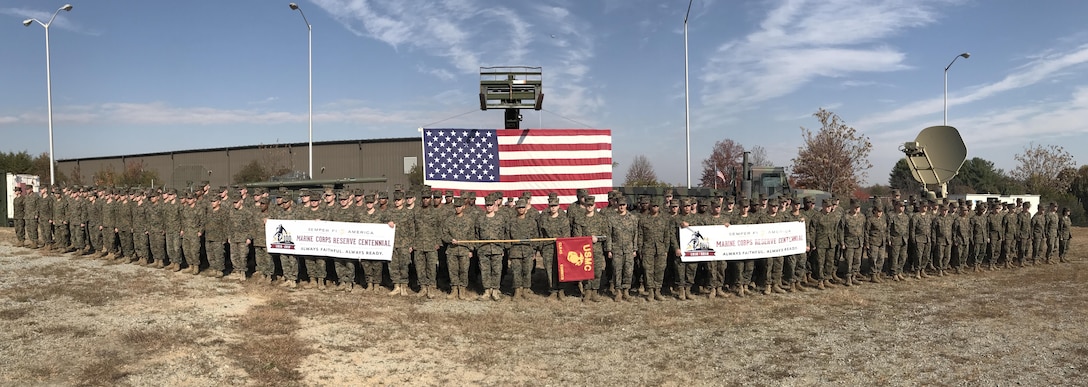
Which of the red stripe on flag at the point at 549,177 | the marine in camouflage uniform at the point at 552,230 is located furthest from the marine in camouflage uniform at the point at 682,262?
the red stripe on flag at the point at 549,177

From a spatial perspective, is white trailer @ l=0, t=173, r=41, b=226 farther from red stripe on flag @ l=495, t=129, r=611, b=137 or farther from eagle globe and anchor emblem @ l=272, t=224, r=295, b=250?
red stripe on flag @ l=495, t=129, r=611, b=137

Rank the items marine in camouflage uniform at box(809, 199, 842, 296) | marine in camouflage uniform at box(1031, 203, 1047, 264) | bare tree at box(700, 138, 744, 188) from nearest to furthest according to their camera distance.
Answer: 1. marine in camouflage uniform at box(809, 199, 842, 296)
2. marine in camouflage uniform at box(1031, 203, 1047, 264)
3. bare tree at box(700, 138, 744, 188)

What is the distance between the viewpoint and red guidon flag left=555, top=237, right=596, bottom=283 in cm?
922

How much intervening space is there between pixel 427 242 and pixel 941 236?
9962mm

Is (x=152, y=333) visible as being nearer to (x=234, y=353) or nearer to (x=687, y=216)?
(x=234, y=353)

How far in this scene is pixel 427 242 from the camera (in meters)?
9.52

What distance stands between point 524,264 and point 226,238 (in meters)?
5.51

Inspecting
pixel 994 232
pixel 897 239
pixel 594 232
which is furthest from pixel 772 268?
pixel 994 232

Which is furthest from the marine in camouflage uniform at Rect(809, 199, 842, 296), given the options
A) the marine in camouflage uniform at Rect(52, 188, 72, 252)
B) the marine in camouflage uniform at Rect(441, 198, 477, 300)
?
the marine in camouflage uniform at Rect(52, 188, 72, 252)

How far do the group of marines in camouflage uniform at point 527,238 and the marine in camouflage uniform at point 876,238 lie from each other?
0.02 metres

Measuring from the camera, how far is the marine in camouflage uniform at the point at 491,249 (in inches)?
368

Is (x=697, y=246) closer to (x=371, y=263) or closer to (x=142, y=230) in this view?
(x=371, y=263)

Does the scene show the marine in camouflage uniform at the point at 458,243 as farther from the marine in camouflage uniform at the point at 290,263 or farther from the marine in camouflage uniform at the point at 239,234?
the marine in camouflage uniform at the point at 239,234

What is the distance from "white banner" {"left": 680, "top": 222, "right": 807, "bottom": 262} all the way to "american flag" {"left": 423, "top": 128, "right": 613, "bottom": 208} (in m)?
4.95
